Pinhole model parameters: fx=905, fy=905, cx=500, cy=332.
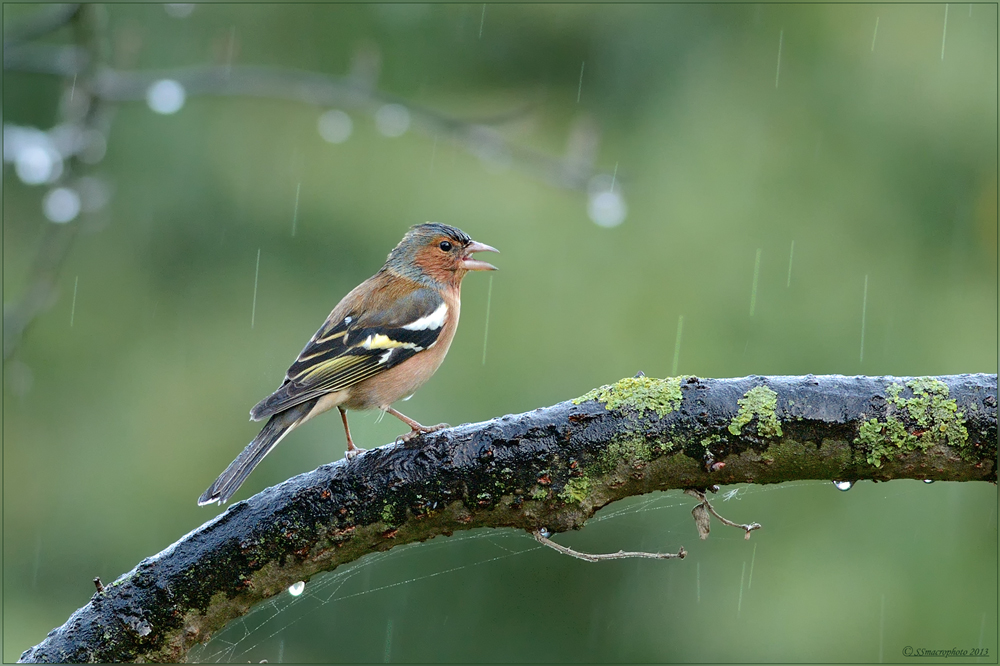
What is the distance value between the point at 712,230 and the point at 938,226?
2.19 m

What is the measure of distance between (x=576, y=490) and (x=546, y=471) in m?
0.11

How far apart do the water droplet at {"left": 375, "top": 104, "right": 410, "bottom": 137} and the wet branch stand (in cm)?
282

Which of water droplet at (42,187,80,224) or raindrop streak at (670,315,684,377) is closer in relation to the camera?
water droplet at (42,187,80,224)

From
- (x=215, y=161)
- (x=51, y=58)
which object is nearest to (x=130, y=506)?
(x=215, y=161)

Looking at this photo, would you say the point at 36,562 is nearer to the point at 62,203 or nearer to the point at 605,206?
the point at 62,203

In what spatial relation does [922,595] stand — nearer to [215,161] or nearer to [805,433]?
[805,433]

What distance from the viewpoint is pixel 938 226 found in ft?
28.6

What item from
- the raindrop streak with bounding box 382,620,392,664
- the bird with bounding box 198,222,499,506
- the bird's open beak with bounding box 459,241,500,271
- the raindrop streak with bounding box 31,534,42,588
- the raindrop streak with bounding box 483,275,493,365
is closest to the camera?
the bird with bounding box 198,222,499,506

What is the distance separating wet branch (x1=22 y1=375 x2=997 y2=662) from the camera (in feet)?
8.98

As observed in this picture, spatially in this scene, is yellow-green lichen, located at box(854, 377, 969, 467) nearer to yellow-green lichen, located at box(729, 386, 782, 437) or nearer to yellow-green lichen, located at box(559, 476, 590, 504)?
yellow-green lichen, located at box(729, 386, 782, 437)

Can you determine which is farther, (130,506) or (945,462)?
(130,506)

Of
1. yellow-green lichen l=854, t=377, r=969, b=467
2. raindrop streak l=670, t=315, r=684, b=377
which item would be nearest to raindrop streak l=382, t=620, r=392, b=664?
raindrop streak l=670, t=315, r=684, b=377

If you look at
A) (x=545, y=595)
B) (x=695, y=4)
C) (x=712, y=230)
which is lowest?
(x=545, y=595)

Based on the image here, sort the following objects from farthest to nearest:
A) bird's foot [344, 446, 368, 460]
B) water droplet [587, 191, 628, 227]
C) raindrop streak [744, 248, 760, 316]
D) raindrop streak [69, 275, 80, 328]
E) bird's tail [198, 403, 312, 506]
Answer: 1. raindrop streak [69, 275, 80, 328]
2. raindrop streak [744, 248, 760, 316]
3. water droplet [587, 191, 628, 227]
4. bird's tail [198, 403, 312, 506]
5. bird's foot [344, 446, 368, 460]
